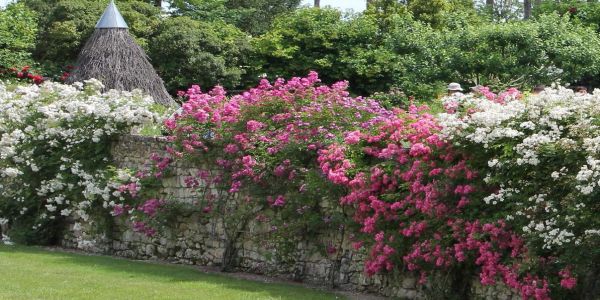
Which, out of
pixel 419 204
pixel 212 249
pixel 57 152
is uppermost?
pixel 57 152

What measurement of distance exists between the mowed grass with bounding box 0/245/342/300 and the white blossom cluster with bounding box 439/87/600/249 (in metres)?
2.96

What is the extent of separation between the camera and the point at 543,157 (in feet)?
32.5

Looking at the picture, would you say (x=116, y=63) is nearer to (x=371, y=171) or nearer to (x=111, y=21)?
(x=111, y=21)

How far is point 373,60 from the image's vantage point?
28.4 m

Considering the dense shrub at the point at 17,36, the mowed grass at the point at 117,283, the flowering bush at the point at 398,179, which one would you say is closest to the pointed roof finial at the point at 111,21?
the dense shrub at the point at 17,36

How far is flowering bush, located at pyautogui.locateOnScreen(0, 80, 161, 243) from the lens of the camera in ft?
53.6

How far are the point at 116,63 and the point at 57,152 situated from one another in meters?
5.85

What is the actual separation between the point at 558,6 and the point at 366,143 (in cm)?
2060

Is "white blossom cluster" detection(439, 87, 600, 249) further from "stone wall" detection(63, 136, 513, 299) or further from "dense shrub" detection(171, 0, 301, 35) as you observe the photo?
"dense shrub" detection(171, 0, 301, 35)

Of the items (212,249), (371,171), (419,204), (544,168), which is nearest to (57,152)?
(212,249)

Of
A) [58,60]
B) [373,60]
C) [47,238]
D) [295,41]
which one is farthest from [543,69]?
[58,60]

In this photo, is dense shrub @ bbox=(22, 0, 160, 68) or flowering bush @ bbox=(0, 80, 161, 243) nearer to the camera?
flowering bush @ bbox=(0, 80, 161, 243)

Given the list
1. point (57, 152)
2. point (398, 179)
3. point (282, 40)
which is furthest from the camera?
point (282, 40)

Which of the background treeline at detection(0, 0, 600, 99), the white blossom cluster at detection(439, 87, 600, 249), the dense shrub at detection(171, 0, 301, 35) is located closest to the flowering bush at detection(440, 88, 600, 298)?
the white blossom cluster at detection(439, 87, 600, 249)
